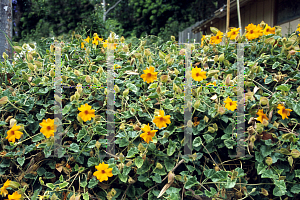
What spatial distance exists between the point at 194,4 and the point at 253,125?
10629 mm

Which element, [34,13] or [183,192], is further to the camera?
[34,13]

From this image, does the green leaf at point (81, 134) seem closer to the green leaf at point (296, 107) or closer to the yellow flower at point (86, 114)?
the yellow flower at point (86, 114)

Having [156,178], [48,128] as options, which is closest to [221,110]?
[156,178]

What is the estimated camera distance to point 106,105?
1.20 metres

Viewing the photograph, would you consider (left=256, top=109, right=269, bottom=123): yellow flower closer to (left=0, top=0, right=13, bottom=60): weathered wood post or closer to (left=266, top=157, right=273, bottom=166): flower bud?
(left=266, top=157, right=273, bottom=166): flower bud

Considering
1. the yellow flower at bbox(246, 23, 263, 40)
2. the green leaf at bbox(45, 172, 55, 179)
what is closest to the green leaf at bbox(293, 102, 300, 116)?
the yellow flower at bbox(246, 23, 263, 40)

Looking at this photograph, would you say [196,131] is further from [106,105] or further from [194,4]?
[194,4]

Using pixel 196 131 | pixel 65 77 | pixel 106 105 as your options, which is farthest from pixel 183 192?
pixel 65 77

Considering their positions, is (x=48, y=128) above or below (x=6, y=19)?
below

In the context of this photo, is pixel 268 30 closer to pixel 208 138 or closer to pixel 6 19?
pixel 208 138

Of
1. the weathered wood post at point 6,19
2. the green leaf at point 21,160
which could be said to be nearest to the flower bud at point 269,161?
the green leaf at point 21,160

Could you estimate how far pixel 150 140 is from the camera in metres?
0.99

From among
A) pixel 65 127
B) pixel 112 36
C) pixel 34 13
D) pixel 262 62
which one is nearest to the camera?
pixel 65 127

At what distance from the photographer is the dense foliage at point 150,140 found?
3.40 feet
